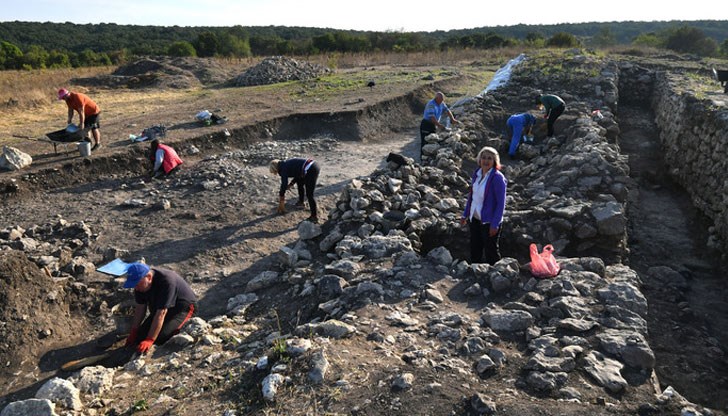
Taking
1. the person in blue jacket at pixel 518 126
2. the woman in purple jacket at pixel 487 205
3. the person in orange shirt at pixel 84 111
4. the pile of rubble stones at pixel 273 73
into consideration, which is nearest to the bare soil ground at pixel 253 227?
the person in orange shirt at pixel 84 111

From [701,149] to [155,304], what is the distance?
9707mm

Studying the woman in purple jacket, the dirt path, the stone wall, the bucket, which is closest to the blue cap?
the woman in purple jacket

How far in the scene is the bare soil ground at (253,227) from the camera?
348 cm

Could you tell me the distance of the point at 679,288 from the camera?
632 cm

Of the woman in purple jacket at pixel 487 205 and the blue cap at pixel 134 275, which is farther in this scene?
the woman in purple jacket at pixel 487 205

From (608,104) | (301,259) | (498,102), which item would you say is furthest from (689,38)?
(301,259)

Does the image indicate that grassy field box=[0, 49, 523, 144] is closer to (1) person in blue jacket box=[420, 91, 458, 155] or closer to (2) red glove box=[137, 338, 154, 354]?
(1) person in blue jacket box=[420, 91, 458, 155]

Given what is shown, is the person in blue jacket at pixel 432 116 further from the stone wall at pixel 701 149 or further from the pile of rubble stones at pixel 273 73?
the pile of rubble stones at pixel 273 73

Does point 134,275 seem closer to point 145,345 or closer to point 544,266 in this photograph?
point 145,345

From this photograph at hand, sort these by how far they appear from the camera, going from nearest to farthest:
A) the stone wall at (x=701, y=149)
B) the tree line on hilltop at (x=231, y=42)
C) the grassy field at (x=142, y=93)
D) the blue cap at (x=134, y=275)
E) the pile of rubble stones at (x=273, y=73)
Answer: the blue cap at (x=134, y=275) < the stone wall at (x=701, y=149) < the grassy field at (x=142, y=93) < the pile of rubble stones at (x=273, y=73) < the tree line on hilltop at (x=231, y=42)

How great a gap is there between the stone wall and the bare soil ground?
0.35 m

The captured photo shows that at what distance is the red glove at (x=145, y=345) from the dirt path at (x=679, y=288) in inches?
196

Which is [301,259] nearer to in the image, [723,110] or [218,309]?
[218,309]

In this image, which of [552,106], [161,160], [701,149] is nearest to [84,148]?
[161,160]
